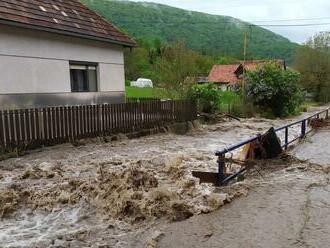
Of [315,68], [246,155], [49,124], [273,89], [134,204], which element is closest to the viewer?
[134,204]

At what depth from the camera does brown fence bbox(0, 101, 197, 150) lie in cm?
1223

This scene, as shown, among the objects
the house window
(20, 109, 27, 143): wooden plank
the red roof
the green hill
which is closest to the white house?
the house window

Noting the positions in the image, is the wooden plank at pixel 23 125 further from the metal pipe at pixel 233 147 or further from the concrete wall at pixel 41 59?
the metal pipe at pixel 233 147

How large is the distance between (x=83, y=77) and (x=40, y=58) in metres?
3.10

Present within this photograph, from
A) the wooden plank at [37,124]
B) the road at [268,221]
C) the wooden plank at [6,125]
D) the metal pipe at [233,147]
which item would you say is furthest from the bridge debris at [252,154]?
the wooden plank at [37,124]

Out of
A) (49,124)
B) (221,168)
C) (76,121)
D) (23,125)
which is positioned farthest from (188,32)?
(221,168)


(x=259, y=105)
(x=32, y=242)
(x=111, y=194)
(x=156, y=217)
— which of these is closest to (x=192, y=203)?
(x=156, y=217)

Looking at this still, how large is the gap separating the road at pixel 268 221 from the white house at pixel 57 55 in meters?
9.50

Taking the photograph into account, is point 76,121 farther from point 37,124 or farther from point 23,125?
point 23,125

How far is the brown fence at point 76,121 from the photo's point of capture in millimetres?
12234

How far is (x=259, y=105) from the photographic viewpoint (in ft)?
117

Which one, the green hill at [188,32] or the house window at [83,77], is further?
the green hill at [188,32]

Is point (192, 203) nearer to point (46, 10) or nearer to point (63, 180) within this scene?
point (63, 180)

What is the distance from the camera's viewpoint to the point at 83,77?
18.6 m
